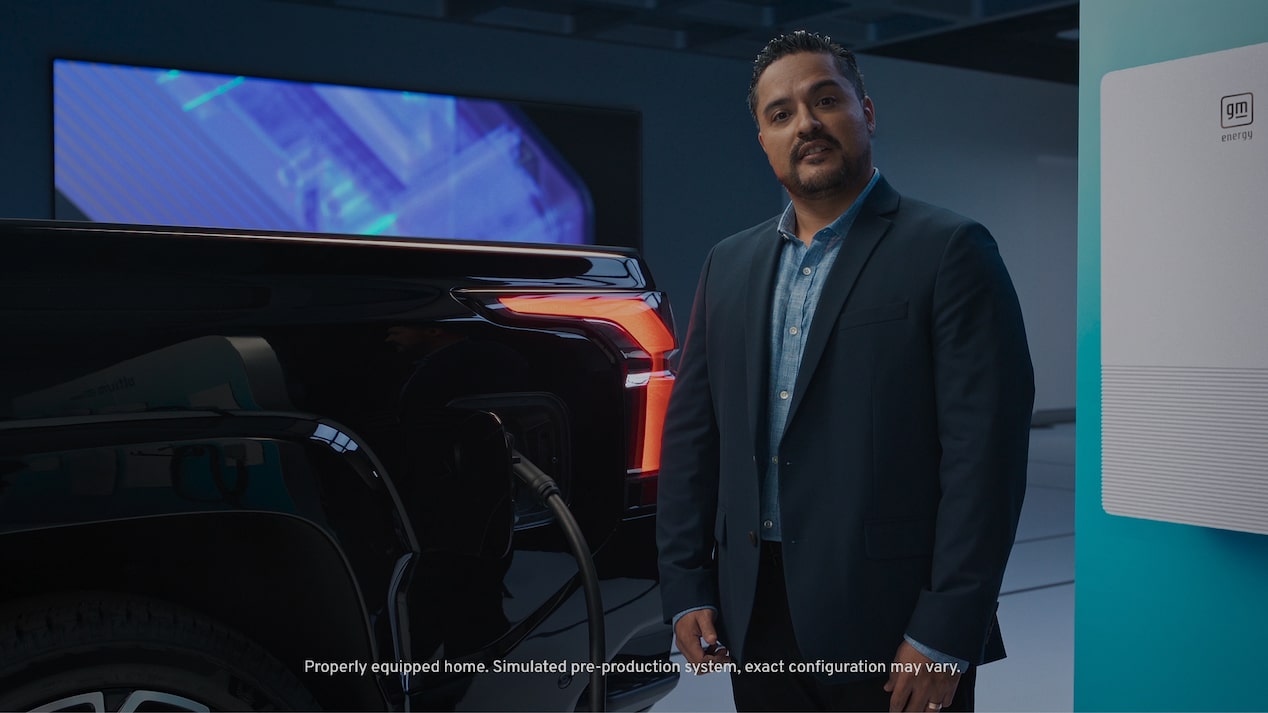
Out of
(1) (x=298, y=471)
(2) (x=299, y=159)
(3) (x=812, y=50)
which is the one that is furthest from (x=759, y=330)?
(2) (x=299, y=159)

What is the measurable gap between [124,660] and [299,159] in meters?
6.42

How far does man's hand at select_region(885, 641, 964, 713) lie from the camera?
140 centimetres

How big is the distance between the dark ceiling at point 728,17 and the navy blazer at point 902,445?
671cm

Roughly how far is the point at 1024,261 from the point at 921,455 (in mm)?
10451

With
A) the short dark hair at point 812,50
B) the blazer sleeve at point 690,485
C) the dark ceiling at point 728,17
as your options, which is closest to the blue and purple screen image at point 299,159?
the dark ceiling at point 728,17

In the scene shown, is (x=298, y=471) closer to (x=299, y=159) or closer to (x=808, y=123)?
(x=808, y=123)

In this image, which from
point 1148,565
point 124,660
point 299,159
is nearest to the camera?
point 124,660

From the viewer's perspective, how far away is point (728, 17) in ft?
27.3

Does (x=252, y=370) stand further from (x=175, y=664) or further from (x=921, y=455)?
(x=921, y=455)

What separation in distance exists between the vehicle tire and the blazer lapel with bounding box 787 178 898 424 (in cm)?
77

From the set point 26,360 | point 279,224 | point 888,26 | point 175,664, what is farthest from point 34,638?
point 888,26

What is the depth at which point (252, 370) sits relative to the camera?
54.2 inches

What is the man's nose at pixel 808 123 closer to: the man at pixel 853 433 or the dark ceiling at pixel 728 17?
the man at pixel 853 433

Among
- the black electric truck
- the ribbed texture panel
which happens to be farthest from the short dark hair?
the ribbed texture panel
